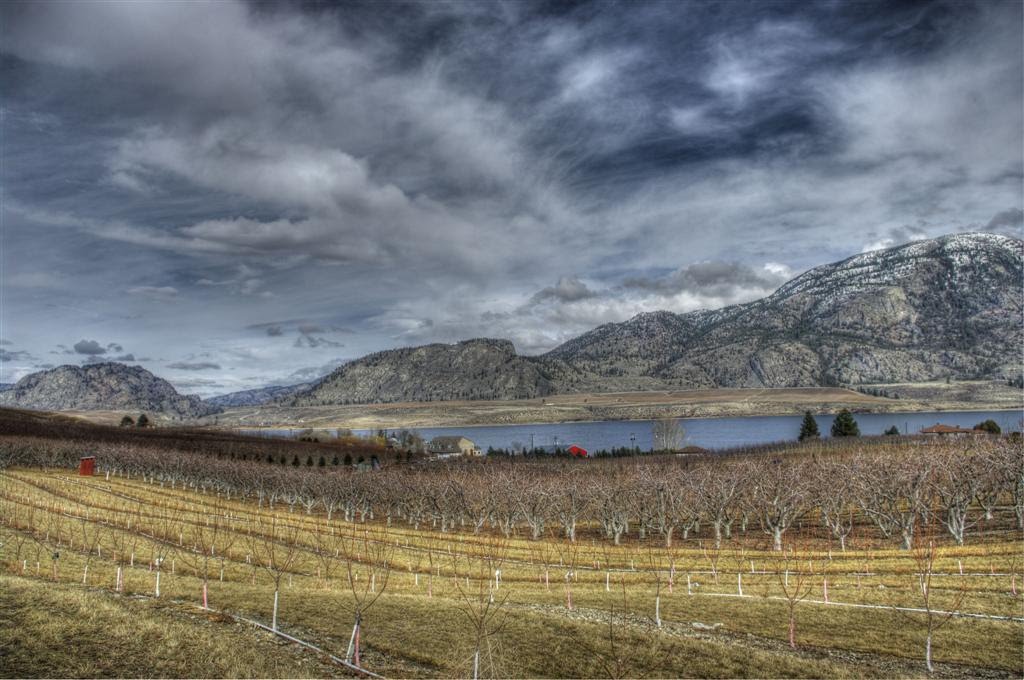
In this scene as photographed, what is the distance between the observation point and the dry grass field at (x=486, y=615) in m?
19.3

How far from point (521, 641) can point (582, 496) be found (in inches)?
2573

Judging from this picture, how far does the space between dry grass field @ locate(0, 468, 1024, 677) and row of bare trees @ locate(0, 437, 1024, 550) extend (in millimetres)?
16937

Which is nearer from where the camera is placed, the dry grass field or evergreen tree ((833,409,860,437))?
the dry grass field

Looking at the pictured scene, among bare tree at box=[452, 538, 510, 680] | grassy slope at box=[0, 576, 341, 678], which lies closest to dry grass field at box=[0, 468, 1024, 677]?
grassy slope at box=[0, 576, 341, 678]

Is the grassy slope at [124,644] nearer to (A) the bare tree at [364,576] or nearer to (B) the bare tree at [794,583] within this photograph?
(A) the bare tree at [364,576]

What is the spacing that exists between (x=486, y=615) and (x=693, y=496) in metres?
60.8

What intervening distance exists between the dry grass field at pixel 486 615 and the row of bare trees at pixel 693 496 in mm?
16937

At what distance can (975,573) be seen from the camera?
137 ft

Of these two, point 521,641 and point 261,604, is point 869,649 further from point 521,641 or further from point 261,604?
point 261,604

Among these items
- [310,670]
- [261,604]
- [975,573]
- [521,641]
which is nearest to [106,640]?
[310,670]

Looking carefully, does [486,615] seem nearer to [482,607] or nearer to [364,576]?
[482,607]

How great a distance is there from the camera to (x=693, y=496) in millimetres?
81812

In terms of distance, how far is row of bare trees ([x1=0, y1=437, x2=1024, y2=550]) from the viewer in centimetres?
6825

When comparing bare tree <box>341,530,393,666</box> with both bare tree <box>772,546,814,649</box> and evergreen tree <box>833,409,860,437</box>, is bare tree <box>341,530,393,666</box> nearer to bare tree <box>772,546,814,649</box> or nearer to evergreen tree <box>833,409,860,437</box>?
bare tree <box>772,546,814,649</box>
